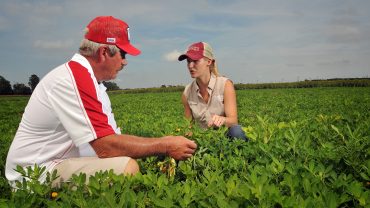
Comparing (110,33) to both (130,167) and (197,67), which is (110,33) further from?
(197,67)

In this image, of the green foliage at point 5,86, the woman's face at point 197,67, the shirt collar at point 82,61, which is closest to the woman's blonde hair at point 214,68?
the woman's face at point 197,67

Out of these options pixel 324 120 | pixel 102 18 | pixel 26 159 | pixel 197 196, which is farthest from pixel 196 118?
pixel 197 196

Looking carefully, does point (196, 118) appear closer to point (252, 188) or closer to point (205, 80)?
point (205, 80)

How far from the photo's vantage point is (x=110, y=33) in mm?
3086

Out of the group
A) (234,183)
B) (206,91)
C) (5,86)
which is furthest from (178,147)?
(5,86)

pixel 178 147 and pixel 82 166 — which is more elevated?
pixel 178 147

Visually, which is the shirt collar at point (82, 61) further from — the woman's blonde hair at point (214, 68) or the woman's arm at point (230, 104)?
the woman's blonde hair at point (214, 68)

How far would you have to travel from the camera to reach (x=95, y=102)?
8.85 ft

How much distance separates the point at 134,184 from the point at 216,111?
287 cm

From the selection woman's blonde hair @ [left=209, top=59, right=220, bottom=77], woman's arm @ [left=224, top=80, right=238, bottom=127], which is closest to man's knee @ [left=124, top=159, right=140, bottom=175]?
woman's arm @ [left=224, top=80, right=238, bottom=127]

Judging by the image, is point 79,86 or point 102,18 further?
point 102,18

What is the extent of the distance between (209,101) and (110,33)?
236 centimetres

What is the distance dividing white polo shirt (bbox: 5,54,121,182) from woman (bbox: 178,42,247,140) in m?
2.27

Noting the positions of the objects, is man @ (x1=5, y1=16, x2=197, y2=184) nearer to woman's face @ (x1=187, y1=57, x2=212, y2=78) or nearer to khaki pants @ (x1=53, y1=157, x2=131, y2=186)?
khaki pants @ (x1=53, y1=157, x2=131, y2=186)
